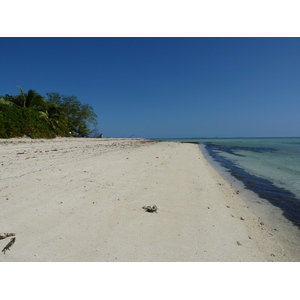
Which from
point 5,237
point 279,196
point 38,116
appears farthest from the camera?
point 38,116

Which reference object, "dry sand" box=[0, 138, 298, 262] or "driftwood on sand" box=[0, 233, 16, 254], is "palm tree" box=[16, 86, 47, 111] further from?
"driftwood on sand" box=[0, 233, 16, 254]

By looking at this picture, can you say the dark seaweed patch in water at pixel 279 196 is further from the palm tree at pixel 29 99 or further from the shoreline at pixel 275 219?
the palm tree at pixel 29 99

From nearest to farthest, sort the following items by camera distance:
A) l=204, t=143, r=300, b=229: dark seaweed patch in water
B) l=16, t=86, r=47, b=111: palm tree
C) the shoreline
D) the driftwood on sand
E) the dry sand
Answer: the driftwood on sand, the dry sand, the shoreline, l=204, t=143, r=300, b=229: dark seaweed patch in water, l=16, t=86, r=47, b=111: palm tree

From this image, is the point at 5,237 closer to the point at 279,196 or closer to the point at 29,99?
the point at 279,196

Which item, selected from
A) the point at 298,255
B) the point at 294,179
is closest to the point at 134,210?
the point at 298,255

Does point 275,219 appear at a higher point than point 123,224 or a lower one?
lower

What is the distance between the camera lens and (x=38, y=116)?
65.1 feet

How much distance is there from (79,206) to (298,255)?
2.95 meters

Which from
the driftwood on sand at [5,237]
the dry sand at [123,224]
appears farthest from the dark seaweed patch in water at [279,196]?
the driftwood on sand at [5,237]

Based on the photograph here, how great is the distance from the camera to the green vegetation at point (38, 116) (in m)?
16.4

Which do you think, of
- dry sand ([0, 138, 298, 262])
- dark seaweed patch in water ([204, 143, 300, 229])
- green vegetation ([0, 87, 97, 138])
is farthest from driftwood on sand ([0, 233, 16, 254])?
green vegetation ([0, 87, 97, 138])

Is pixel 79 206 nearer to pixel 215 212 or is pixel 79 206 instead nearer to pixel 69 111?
pixel 215 212

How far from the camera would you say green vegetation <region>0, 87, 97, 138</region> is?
16.4 meters

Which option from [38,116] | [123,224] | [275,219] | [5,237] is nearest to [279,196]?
[275,219]
